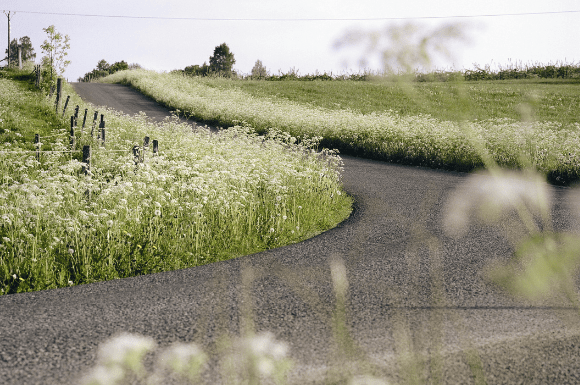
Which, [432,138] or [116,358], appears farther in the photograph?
[432,138]

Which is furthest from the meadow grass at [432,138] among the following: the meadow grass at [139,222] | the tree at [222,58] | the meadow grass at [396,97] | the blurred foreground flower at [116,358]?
the tree at [222,58]

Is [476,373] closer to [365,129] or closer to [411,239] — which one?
[411,239]

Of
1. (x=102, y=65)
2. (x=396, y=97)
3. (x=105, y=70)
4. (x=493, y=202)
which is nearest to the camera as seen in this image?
(x=493, y=202)

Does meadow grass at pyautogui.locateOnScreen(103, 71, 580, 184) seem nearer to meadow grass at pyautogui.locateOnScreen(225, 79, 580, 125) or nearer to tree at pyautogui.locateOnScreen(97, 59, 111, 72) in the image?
meadow grass at pyautogui.locateOnScreen(225, 79, 580, 125)

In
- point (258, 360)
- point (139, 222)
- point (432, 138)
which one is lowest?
point (258, 360)

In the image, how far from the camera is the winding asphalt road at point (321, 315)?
322 cm

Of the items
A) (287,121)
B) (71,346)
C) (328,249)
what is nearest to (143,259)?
(71,346)

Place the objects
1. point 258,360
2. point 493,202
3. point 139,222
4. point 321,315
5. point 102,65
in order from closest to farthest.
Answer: point 258,360 → point 321,315 → point 139,222 → point 493,202 → point 102,65

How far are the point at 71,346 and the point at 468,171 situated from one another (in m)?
11.9

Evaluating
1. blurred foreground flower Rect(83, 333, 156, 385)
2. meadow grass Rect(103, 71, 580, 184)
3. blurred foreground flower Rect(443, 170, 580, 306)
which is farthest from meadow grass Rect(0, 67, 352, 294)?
meadow grass Rect(103, 71, 580, 184)

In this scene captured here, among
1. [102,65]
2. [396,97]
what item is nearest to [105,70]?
[102,65]

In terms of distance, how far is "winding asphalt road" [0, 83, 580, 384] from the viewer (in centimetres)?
322

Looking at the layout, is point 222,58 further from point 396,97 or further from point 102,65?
point 396,97

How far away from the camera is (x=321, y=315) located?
400cm
